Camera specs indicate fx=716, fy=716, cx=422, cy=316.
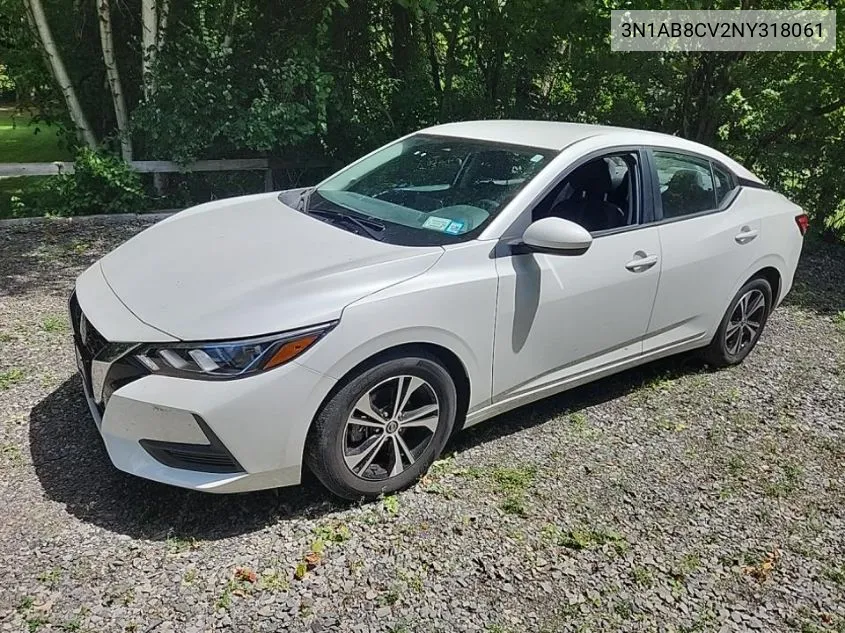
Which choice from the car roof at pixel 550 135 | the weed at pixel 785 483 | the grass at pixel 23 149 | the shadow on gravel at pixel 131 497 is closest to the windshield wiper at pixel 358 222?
the car roof at pixel 550 135

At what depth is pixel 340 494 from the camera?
3.08m

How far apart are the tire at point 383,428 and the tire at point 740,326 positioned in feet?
7.45

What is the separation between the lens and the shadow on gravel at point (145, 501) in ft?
9.70

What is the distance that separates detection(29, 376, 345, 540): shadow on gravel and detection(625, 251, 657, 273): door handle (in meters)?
1.94

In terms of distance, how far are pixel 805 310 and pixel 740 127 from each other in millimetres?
3205

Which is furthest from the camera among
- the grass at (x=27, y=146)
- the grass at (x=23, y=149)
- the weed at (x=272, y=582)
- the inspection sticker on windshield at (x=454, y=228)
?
the grass at (x=27, y=146)

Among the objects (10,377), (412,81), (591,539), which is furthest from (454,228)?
(412,81)

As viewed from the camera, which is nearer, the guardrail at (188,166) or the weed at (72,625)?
the weed at (72,625)

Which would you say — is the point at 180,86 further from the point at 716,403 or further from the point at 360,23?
the point at 716,403

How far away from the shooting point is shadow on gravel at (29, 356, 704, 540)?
296 cm

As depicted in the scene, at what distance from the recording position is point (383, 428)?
3.10 m

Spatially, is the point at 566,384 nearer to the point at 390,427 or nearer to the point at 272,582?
the point at 390,427

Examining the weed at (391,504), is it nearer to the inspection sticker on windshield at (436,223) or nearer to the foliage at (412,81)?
the inspection sticker on windshield at (436,223)

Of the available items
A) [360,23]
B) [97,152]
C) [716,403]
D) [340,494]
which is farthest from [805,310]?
[97,152]
